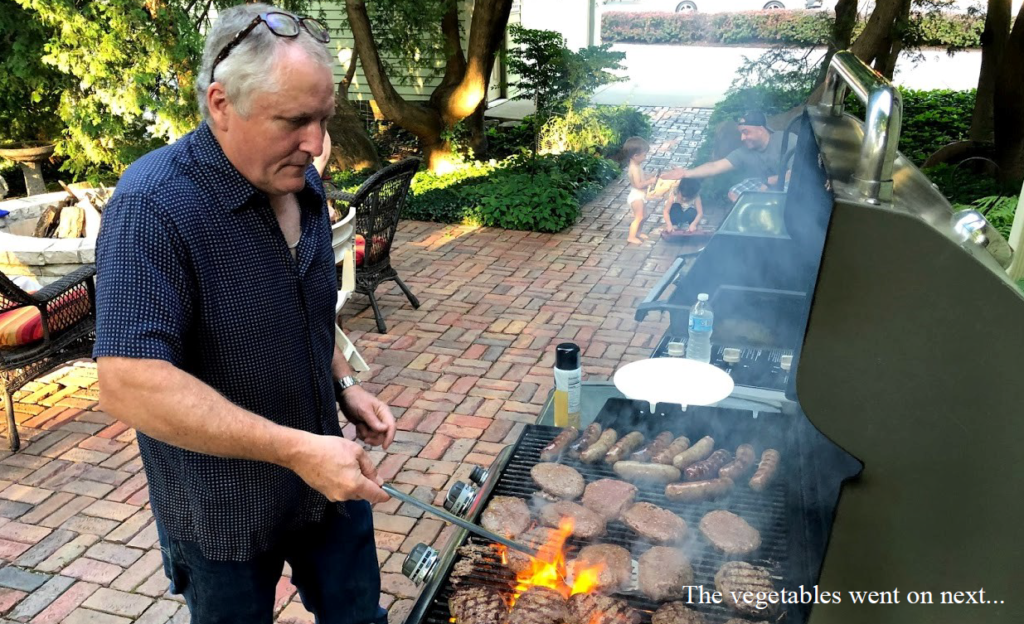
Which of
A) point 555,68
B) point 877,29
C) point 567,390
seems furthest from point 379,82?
point 567,390

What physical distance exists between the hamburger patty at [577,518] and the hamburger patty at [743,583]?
0.39 meters

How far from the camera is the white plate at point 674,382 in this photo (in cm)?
283

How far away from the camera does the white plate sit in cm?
283

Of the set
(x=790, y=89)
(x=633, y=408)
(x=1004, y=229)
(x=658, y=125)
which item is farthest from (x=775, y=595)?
(x=658, y=125)

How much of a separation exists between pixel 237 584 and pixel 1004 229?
20.7ft

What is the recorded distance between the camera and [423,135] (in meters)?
11.2

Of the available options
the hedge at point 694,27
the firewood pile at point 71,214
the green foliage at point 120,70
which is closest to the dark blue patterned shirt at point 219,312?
the firewood pile at point 71,214

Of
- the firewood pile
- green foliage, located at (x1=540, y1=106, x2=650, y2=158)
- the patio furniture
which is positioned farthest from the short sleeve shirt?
the firewood pile

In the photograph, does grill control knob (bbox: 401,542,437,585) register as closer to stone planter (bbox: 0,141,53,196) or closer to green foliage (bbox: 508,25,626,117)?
green foliage (bbox: 508,25,626,117)

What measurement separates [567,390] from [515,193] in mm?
7153

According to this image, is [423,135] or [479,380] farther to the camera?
[423,135]

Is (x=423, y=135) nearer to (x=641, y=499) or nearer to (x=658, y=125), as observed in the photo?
(x=658, y=125)

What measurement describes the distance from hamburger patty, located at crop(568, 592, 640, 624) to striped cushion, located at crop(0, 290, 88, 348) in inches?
169

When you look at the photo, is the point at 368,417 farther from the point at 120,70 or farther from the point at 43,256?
the point at 120,70
